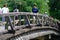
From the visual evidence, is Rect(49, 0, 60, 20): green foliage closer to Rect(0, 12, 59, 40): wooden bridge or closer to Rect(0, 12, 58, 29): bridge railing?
Rect(0, 12, 58, 29): bridge railing

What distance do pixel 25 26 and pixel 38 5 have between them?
19.1 meters

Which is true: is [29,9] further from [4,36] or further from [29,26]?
[4,36]

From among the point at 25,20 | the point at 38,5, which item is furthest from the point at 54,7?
the point at 25,20

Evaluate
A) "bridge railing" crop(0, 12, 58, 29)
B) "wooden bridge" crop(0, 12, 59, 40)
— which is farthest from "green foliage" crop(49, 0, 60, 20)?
"wooden bridge" crop(0, 12, 59, 40)

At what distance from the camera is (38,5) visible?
37000 millimetres

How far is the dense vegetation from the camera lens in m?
34.6

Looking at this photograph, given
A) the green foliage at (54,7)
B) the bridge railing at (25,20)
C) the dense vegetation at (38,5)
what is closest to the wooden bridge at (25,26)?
the bridge railing at (25,20)

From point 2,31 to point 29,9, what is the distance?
19162 millimetres

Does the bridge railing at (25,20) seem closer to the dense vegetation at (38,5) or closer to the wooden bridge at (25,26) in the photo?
the wooden bridge at (25,26)

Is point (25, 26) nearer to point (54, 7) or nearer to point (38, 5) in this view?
point (38, 5)

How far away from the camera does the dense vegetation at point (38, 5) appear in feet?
113

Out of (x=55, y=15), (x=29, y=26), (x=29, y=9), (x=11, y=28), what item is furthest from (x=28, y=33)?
(x=55, y=15)

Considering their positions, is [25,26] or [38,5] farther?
[38,5]

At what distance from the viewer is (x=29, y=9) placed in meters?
34.2
